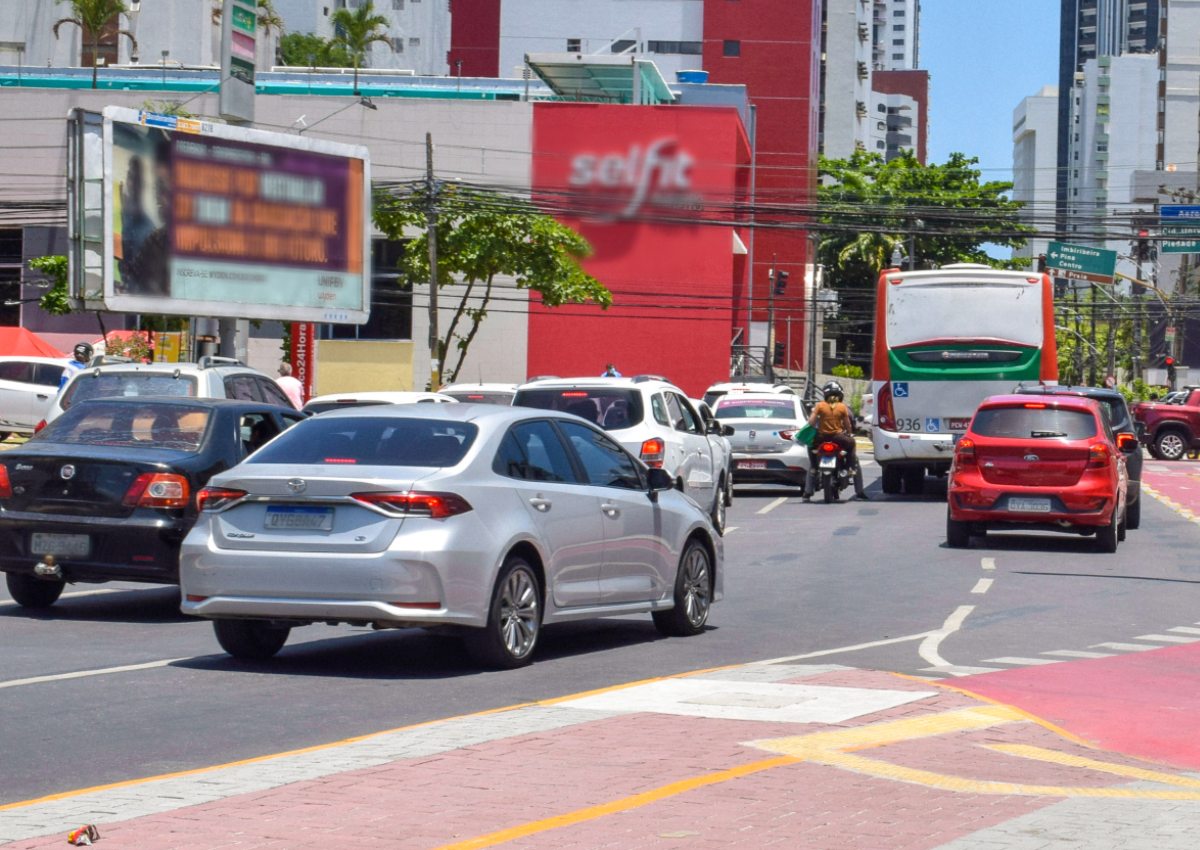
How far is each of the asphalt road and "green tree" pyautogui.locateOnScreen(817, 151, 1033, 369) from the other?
65.2m

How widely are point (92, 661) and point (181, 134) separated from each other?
2226 centimetres

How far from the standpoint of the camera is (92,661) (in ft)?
36.5

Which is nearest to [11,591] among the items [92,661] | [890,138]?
[92,661]

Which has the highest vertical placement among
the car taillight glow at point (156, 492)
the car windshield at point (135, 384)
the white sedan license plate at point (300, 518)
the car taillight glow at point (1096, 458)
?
the car windshield at point (135, 384)

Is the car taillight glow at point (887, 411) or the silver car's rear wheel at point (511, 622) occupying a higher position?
the car taillight glow at point (887, 411)

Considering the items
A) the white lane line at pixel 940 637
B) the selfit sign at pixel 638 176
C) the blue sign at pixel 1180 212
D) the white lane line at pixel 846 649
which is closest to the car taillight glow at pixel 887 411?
the white lane line at pixel 940 637

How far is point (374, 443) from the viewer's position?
36.1 feet

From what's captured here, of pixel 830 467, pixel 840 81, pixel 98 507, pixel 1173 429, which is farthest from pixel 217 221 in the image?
pixel 840 81

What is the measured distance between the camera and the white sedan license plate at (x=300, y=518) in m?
10.5

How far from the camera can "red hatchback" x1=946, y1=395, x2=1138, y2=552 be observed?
20984mm

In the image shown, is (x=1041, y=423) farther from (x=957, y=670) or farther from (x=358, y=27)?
(x=358, y=27)

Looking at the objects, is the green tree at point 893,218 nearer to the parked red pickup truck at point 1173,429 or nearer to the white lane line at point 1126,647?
the parked red pickup truck at point 1173,429

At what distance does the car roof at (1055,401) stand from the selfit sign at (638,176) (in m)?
33.4

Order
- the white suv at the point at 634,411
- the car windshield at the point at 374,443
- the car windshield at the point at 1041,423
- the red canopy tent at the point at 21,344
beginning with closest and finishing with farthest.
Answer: the car windshield at the point at 374,443 → the white suv at the point at 634,411 → the car windshield at the point at 1041,423 → the red canopy tent at the point at 21,344
